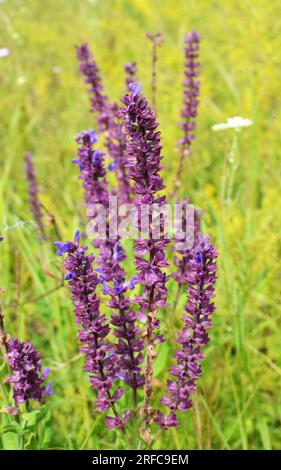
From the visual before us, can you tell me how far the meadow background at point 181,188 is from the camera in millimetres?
2707

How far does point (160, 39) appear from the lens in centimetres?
278

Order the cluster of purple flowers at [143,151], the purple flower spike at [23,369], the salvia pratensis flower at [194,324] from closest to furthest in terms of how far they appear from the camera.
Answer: the cluster of purple flowers at [143,151]
the salvia pratensis flower at [194,324]
the purple flower spike at [23,369]

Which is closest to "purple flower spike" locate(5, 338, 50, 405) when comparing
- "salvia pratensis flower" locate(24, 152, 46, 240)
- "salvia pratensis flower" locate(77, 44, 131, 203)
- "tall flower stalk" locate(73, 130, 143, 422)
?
"tall flower stalk" locate(73, 130, 143, 422)

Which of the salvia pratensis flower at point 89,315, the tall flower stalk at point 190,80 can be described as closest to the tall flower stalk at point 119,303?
the salvia pratensis flower at point 89,315

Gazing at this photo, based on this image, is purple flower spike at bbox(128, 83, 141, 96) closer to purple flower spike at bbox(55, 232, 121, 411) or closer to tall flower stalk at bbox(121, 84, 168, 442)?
tall flower stalk at bbox(121, 84, 168, 442)

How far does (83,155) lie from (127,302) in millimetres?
670

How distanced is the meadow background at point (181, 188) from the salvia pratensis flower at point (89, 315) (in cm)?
27

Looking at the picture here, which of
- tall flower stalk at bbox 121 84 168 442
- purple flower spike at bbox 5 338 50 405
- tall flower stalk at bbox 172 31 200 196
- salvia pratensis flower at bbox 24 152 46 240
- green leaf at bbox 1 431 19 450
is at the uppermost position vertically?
tall flower stalk at bbox 172 31 200 196

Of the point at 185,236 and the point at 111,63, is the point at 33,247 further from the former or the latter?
the point at 111,63

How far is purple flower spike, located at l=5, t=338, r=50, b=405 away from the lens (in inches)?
70.0

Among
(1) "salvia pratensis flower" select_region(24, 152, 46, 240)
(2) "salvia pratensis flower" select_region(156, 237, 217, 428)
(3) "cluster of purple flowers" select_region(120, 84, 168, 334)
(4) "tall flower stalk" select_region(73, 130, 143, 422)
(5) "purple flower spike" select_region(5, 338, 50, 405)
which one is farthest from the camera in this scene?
(1) "salvia pratensis flower" select_region(24, 152, 46, 240)

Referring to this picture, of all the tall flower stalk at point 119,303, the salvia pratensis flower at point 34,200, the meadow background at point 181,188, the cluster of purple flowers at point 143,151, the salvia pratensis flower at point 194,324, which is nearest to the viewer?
the cluster of purple flowers at point 143,151

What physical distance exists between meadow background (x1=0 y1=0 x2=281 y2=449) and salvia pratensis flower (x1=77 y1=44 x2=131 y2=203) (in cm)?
42

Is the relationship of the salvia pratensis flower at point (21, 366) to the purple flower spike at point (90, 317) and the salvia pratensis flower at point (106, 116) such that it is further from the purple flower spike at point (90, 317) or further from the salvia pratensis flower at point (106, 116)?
the salvia pratensis flower at point (106, 116)
